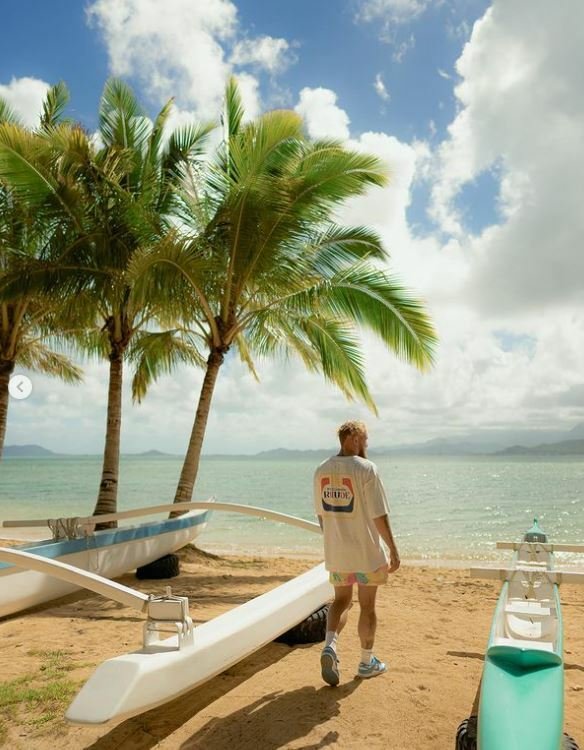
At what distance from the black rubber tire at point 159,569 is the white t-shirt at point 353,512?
4.21 m

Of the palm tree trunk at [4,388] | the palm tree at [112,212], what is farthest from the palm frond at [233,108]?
the palm tree trunk at [4,388]

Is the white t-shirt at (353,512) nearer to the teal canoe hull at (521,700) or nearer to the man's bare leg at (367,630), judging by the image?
the man's bare leg at (367,630)

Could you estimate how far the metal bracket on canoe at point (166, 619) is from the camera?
2730mm

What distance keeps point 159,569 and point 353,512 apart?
4.45 m

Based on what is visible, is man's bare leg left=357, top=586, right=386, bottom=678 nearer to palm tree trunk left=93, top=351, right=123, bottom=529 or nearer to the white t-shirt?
the white t-shirt

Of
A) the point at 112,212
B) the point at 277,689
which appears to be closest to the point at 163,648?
the point at 277,689

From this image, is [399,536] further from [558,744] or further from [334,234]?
[558,744]

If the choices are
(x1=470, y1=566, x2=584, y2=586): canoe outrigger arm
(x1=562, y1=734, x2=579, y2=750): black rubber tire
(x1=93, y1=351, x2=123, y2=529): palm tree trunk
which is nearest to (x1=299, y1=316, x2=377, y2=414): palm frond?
(x1=93, y1=351, x2=123, y2=529): palm tree trunk

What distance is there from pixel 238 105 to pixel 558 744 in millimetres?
9703

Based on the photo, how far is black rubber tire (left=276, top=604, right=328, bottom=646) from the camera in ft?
13.5

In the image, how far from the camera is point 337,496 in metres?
3.26

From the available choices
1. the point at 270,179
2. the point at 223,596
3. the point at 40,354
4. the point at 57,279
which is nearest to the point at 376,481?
the point at 223,596

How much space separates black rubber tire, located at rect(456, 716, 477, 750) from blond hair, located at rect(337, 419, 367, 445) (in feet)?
4.74

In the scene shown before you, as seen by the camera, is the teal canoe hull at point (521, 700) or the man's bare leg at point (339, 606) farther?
the man's bare leg at point (339, 606)
